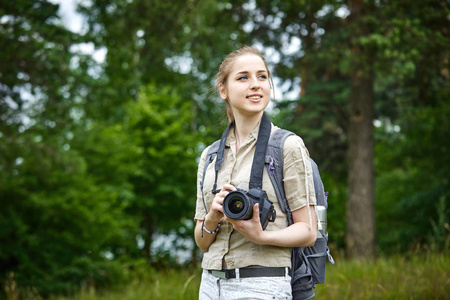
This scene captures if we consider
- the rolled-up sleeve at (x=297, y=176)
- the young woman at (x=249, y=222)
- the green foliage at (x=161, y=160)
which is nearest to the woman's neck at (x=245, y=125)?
the young woman at (x=249, y=222)

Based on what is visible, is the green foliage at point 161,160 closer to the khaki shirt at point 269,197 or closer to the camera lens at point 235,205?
the khaki shirt at point 269,197

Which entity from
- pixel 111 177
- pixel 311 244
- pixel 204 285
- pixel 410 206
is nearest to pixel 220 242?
pixel 204 285

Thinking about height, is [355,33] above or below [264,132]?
above

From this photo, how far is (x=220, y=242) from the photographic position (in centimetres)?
197

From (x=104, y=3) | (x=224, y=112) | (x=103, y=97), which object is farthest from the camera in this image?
(x=104, y=3)

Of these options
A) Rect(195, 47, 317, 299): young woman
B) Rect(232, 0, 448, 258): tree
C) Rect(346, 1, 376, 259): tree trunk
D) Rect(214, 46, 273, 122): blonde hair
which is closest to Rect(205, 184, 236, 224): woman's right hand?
Rect(195, 47, 317, 299): young woman

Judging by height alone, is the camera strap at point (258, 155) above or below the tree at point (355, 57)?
below

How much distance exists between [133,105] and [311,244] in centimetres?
1260

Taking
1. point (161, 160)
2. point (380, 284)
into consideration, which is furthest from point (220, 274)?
point (161, 160)

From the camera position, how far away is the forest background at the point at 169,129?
7809 mm

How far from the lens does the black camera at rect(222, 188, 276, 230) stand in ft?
5.68

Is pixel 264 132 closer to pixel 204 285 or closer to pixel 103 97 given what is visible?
pixel 204 285

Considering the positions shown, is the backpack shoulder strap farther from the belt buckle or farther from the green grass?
the green grass

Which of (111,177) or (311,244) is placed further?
(111,177)
